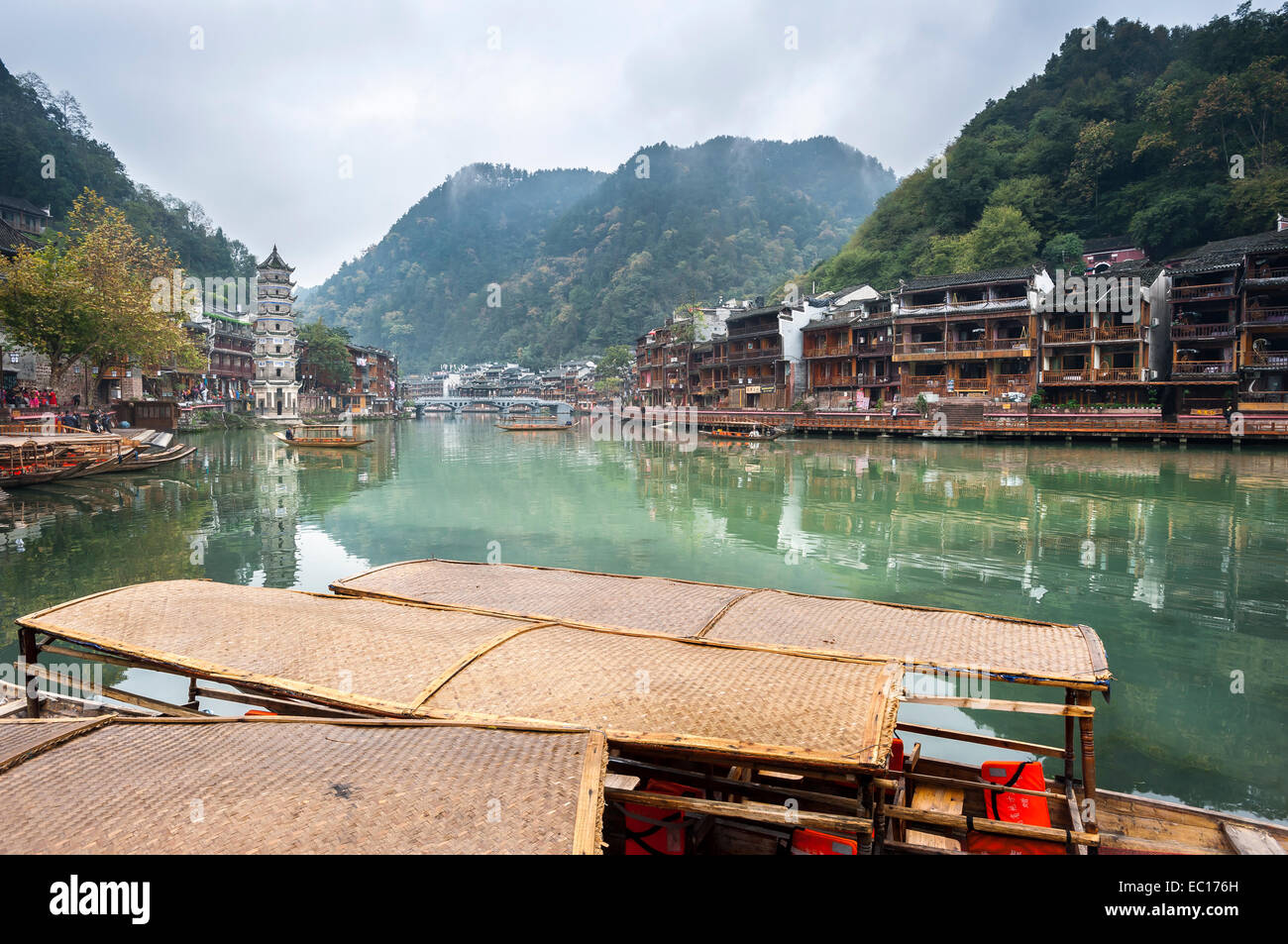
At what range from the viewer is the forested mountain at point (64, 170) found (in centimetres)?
5875

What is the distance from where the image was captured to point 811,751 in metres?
3.42

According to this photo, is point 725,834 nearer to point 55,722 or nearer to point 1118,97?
point 55,722

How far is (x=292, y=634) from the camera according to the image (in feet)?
16.6

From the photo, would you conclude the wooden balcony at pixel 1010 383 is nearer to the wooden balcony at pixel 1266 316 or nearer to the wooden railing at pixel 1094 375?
the wooden railing at pixel 1094 375

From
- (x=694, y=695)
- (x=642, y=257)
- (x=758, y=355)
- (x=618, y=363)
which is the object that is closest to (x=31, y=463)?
(x=694, y=695)

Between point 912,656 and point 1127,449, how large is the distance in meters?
37.4

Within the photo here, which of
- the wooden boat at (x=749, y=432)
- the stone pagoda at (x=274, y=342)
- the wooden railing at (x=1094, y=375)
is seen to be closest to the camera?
the wooden railing at (x=1094, y=375)

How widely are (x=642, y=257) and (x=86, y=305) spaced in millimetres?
120775

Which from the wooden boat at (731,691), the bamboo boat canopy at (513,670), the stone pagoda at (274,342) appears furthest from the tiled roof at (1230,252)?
the stone pagoda at (274,342)

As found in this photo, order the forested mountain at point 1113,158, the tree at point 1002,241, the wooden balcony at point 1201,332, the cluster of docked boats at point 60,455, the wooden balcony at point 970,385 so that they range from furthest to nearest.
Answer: the tree at point 1002,241
the forested mountain at point 1113,158
the wooden balcony at point 970,385
the wooden balcony at point 1201,332
the cluster of docked boats at point 60,455

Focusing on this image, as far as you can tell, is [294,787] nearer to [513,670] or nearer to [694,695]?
[513,670]

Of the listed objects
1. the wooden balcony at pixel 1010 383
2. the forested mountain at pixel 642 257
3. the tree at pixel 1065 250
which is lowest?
the wooden balcony at pixel 1010 383

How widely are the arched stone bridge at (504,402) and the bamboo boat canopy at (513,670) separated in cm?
10122
